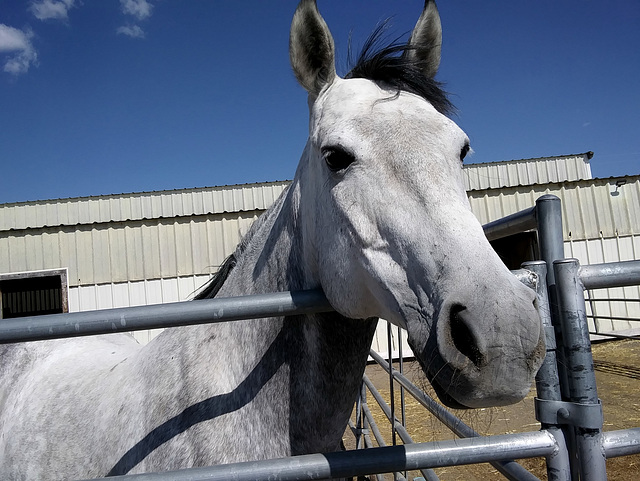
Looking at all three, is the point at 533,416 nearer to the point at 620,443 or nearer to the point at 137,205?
the point at 620,443

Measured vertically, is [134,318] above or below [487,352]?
above

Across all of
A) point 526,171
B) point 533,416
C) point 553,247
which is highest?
point 526,171

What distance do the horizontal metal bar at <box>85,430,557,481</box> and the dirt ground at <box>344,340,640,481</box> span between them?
0.19 meters

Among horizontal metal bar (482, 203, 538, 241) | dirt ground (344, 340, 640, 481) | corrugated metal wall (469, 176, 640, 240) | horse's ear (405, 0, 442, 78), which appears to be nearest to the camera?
horizontal metal bar (482, 203, 538, 241)

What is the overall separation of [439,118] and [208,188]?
1362 centimetres

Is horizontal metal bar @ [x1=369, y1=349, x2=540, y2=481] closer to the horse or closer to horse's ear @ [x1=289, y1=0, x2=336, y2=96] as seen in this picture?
the horse

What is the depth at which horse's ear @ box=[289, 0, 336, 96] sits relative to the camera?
1.63m

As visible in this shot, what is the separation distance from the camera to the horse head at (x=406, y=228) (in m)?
0.96

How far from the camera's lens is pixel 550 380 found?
3.65ft

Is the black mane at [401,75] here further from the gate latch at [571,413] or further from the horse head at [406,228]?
the gate latch at [571,413]

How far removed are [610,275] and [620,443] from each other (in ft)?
1.41

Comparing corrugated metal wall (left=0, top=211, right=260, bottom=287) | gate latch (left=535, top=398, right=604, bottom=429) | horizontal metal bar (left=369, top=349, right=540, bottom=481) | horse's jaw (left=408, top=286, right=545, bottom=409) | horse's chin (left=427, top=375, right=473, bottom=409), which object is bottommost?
horizontal metal bar (left=369, top=349, right=540, bottom=481)

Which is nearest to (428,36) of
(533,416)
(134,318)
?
(134,318)

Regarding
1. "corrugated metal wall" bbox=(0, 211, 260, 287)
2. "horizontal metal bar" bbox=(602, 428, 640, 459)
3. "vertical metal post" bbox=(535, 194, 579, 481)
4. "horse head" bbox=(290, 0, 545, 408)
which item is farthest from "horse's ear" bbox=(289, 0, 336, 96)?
"corrugated metal wall" bbox=(0, 211, 260, 287)
